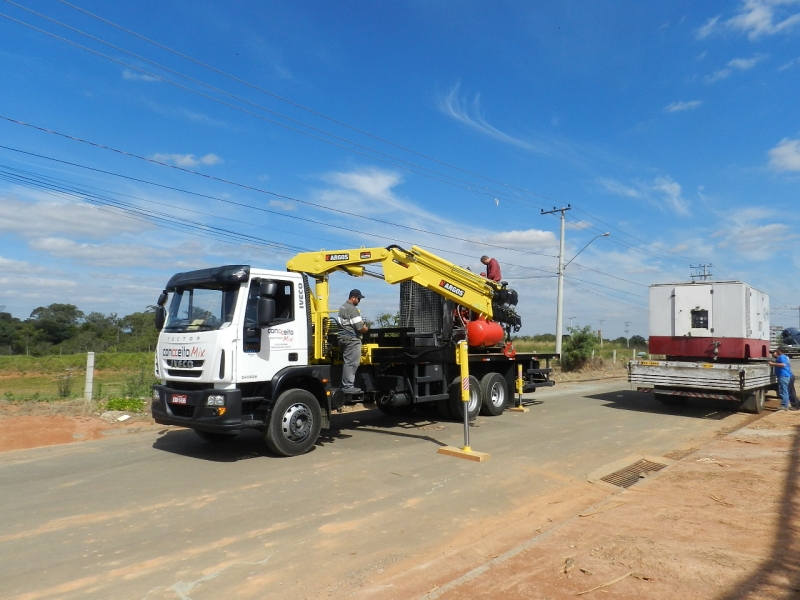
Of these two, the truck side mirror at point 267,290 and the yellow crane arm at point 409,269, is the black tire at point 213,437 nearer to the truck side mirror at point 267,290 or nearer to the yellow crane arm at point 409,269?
the truck side mirror at point 267,290

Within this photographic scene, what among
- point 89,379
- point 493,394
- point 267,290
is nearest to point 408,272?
point 267,290

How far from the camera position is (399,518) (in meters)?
6.03

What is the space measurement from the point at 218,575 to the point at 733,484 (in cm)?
593

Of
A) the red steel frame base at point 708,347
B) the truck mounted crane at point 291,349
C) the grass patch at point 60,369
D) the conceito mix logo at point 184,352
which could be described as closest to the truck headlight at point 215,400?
the truck mounted crane at point 291,349

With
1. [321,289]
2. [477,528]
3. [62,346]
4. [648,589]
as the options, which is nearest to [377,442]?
[321,289]

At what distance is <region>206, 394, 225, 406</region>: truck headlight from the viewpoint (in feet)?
26.7

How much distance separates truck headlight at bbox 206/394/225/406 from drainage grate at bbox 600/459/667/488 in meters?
5.09

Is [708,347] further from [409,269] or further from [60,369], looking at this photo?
[60,369]

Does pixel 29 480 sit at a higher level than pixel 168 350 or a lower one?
lower

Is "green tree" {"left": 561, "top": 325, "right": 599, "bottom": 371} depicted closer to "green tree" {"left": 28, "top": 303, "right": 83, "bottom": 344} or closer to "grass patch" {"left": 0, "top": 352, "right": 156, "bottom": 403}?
"grass patch" {"left": 0, "top": 352, "right": 156, "bottom": 403}

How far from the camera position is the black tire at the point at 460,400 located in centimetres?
1228

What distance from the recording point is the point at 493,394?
13555 mm

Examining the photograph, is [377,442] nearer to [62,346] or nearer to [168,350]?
[168,350]

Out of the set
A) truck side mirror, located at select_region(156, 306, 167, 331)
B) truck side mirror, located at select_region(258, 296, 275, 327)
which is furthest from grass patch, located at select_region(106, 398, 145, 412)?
truck side mirror, located at select_region(258, 296, 275, 327)
